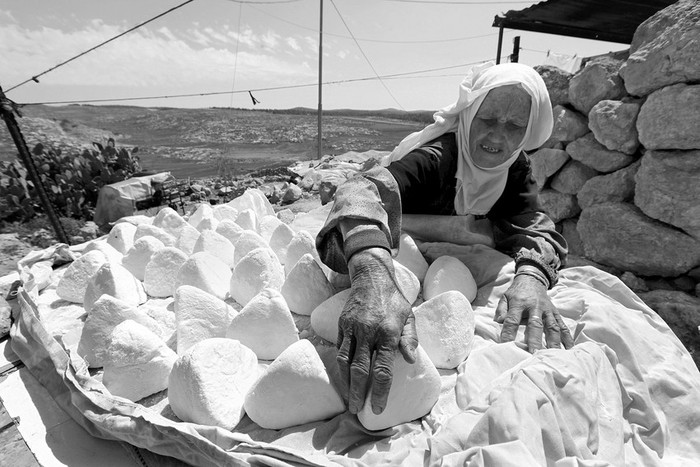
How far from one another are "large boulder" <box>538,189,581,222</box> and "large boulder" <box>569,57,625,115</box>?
2.93 ft

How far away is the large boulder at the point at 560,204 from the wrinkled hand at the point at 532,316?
3.06 meters

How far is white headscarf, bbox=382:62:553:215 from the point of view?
1623 mm

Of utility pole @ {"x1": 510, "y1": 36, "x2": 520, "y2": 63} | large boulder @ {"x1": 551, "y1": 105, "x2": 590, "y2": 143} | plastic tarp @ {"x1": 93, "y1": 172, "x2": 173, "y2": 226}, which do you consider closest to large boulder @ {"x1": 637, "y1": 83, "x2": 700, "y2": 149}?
large boulder @ {"x1": 551, "y1": 105, "x2": 590, "y2": 143}

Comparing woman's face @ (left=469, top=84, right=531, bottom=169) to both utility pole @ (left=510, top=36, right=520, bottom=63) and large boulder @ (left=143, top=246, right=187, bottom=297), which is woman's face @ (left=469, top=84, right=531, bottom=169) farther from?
utility pole @ (left=510, top=36, right=520, bottom=63)

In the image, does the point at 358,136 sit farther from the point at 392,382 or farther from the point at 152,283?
the point at 392,382

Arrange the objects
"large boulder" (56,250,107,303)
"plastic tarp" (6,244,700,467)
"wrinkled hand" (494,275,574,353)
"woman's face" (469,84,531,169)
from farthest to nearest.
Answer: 1. "large boulder" (56,250,107,303)
2. "woman's face" (469,84,531,169)
3. "wrinkled hand" (494,275,574,353)
4. "plastic tarp" (6,244,700,467)

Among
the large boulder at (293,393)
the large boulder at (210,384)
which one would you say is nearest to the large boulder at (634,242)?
the large boulder at (293,393)

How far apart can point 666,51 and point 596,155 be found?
100 cm

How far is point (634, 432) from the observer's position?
1113mm

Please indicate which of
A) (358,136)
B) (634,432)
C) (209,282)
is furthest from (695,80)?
(358,136)

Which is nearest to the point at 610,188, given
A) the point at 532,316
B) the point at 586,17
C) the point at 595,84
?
the point at 595,84

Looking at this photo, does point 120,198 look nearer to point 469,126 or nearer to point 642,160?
point 469,126

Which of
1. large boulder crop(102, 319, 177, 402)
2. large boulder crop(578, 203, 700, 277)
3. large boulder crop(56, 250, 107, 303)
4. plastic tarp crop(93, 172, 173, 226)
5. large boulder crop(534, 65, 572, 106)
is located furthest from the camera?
plastic tarp crop(93, 172, 173, 226)

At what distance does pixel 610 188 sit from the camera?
367 cm
